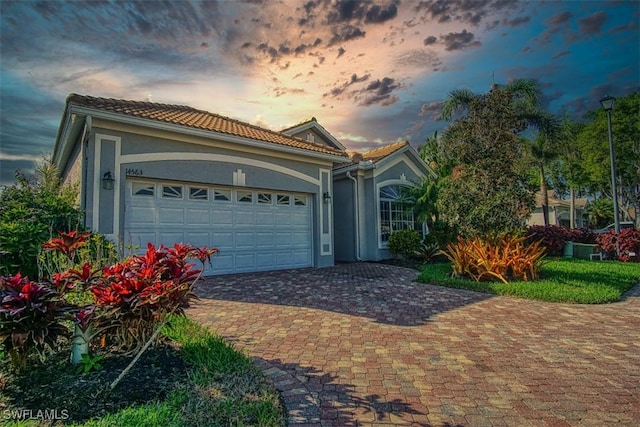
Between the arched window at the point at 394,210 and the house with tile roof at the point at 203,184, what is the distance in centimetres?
47

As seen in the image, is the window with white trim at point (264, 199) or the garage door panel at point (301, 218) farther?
the garage door panel at point (301, 218)

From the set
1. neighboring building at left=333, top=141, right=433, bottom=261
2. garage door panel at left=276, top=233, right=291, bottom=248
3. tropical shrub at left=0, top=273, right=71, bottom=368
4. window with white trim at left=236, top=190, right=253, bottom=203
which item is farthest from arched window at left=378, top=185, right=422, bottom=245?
tropical shrub at left=0, top=273, right=71, bottom=368

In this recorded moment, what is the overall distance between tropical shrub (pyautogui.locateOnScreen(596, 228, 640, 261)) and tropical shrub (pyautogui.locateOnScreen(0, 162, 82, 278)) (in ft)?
61.0

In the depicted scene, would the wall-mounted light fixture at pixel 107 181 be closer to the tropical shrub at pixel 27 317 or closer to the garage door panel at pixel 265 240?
the garage door panel at pixel 265 240

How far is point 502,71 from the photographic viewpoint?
11.0 meters

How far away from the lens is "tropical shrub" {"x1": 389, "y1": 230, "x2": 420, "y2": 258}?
554 inches

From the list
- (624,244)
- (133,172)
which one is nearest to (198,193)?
(133,172)

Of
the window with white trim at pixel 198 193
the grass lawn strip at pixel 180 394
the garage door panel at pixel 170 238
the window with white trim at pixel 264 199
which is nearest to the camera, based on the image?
the grass lawn strip at pixel 180 394

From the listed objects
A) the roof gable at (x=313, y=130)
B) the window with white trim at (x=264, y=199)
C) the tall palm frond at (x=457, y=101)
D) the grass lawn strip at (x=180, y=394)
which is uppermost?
the roof gable at (x=313, y=130)

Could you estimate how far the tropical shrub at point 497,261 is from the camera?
901cm

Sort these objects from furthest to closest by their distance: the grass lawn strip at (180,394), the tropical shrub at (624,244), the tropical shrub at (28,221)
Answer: the tropical shrub at (624,244) < the tropical shrub at (28,221) < the grass lawn strip at (180,394)

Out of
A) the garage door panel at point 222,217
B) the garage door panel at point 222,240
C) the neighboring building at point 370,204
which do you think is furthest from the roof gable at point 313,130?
the garage door panel at point 222,240

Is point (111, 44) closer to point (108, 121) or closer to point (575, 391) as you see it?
point (108, 121)

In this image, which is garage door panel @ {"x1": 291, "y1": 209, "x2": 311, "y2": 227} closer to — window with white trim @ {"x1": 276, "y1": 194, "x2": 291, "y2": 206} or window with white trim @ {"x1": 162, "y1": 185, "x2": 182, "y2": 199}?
window with white trim @ {"x1": 276, "y1": 194, "x2": 291, "y2": 206}
